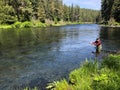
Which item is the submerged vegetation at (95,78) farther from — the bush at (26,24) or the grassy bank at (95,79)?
the bush at (26,24)

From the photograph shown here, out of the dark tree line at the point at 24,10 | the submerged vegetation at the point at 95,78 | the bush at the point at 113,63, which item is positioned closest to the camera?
the submerged vegetation at the point at 95,78

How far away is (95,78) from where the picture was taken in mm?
12070

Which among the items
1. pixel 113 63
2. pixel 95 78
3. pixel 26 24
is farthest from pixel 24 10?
pixel 95 78

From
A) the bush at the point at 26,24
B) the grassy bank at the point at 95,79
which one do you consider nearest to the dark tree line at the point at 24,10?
the bush at the point at 26,24

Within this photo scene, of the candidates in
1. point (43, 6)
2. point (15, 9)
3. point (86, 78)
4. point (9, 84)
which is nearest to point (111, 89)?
point (86, 78)

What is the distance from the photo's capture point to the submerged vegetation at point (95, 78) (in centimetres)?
1159

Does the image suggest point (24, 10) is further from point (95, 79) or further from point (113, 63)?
point (95, 79)

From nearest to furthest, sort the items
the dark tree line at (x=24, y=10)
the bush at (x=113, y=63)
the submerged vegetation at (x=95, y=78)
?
the submerged vegetation at (x=95, y=78) < the bush at (x=113, y=63) < the dark tree line at (x=24, y=10)

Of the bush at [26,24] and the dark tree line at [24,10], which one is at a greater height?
the dark tree line at [24,10]

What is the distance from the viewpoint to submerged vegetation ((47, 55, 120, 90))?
11592 millimetres

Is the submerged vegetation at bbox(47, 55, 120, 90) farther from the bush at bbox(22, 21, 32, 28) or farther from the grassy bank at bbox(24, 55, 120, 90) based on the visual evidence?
the bush at bbox(22, 21, 32, 28)

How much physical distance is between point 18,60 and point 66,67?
716 cm

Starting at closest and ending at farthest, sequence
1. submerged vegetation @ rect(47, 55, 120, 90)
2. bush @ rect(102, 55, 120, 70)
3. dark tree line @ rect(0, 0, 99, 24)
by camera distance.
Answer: submerged vegetation @ rect(47, 55, 120, 90) < bush @ rect(102, 55, 120, 70) < dark tree line @ rect(0, 0, 99, 24)

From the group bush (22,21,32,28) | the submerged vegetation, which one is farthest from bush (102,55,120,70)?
bush (22,21,32,28)
